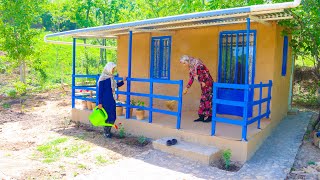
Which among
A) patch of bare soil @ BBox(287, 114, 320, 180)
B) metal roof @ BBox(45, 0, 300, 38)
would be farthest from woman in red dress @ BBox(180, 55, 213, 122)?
patch of bare soil @ BBox(287, 114, 320, 180)

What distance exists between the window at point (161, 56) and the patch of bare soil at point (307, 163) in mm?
4331

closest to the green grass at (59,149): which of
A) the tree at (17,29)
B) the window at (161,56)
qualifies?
the window at (161,56)

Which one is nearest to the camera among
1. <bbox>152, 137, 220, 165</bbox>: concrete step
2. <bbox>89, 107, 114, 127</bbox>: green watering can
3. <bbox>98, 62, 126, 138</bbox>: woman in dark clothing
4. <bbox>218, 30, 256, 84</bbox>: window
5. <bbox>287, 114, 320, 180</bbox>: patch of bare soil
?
<bbox>287, 114, 320, 180</bbox>: patch of bare soil

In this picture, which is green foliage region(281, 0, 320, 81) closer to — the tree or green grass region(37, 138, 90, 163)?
green grass region(37, 138, 90, 163)

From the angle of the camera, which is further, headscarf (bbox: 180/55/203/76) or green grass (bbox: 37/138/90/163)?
headscarf (bbox: 180/55/203/76)

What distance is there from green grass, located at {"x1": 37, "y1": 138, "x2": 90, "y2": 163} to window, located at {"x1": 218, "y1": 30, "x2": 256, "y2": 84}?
3.90 meters

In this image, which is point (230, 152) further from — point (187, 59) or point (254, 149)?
point (187, 59)

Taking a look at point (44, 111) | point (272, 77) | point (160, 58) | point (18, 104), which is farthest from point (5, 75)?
point (272, 77)

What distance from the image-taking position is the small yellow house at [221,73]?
18.2ft

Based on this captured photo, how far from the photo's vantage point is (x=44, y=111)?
36.0ft

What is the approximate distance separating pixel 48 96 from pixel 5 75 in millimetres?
7474

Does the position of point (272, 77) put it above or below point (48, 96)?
above

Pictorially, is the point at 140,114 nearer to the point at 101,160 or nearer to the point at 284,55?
the point at 101,160

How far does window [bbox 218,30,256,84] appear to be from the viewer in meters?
7.21
